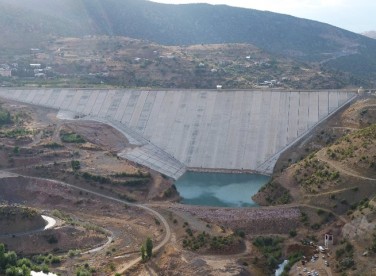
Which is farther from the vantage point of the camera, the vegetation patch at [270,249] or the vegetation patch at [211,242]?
the vegetation patch at [211,242]

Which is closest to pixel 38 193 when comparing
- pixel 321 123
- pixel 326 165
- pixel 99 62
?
pixel 326 165


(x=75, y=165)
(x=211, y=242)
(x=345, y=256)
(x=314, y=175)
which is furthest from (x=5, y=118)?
(x=345, y=256)

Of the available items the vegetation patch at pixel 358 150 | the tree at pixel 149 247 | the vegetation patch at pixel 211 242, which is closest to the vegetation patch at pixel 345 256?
the vegetation patch at pixel 211 242

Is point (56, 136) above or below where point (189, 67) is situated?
below

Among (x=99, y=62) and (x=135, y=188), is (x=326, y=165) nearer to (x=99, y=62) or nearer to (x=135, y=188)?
(x=135, y=188)

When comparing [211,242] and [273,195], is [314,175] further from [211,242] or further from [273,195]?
[211,242]

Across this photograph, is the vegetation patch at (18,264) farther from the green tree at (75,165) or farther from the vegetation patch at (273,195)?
the vegetation patch at (273,195)
